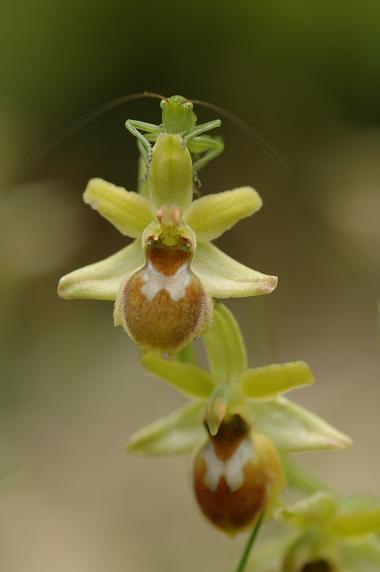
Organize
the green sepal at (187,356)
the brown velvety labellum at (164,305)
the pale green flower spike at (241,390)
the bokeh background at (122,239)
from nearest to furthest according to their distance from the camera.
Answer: the brown velvety labellum at (164,305) < the pale green flower spike at (241,390) < the green sepal at (187,356) < the bokeh background at (122,239)

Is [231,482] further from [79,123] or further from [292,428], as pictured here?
[79,123]


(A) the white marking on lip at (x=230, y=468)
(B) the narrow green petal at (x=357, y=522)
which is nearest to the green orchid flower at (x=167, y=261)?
(A) the white marking on lip at (x=230, y=468)

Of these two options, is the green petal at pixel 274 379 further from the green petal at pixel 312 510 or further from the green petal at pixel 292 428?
the green petal at pixel 312 510

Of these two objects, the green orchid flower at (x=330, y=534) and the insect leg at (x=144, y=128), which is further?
the green orchid flower at (x=330, y=534)

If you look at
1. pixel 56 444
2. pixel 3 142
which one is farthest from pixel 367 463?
pixel 3 142

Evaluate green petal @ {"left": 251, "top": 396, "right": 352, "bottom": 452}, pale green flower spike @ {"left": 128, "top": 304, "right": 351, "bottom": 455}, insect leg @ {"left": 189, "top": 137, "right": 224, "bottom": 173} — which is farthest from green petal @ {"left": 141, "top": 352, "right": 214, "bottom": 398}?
insect leg @ {"left": 189, "top": 137, "right": 224, "bottom": 173}

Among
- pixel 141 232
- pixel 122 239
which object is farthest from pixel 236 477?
pixel 122 239
